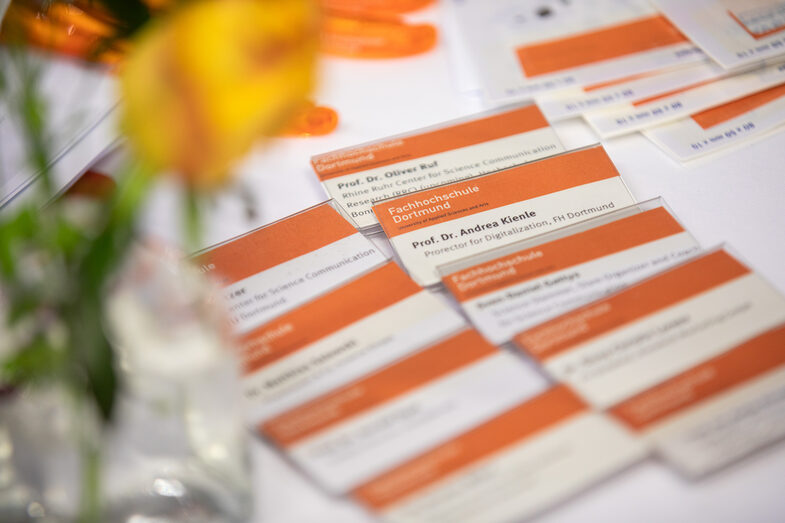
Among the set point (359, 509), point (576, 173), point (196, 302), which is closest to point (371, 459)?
point (359, 509)

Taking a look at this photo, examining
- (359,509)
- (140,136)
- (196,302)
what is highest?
(140,136)

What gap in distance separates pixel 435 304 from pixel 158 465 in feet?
0.60

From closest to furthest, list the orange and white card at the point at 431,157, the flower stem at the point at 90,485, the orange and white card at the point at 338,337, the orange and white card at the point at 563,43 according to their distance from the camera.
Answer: the flower stem at the point at 90,485 → the orange and white card at the point at 338,337 → the orange and white card at the point at 431,157 → the orange and white card at the point at 563,43

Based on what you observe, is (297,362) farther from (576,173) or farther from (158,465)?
(576,173)

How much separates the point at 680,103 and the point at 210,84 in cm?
51

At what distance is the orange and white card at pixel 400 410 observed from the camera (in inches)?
15.4

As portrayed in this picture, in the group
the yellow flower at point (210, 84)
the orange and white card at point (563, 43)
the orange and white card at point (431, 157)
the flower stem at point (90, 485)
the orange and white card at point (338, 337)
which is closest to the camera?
the yellow flower at point (210, 84)

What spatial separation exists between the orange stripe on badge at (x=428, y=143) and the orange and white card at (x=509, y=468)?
0.24m

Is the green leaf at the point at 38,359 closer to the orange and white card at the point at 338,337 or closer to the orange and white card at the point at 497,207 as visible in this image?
the orange and white card at the point at 338,337

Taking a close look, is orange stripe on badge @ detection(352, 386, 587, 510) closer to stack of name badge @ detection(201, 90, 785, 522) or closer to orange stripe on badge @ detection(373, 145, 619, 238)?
stack of name badge @ detection(201, 90, 785, 522)

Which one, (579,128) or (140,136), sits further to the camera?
(579,128)

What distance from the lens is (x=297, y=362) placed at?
0.44 meters

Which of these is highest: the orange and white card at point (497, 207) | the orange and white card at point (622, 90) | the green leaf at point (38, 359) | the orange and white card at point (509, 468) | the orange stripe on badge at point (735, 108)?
the green leaf at point (38, 359)

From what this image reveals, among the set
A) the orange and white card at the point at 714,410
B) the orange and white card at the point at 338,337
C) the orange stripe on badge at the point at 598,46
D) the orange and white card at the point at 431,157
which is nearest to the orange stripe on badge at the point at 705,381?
the orange and white card at the point at 714,410
